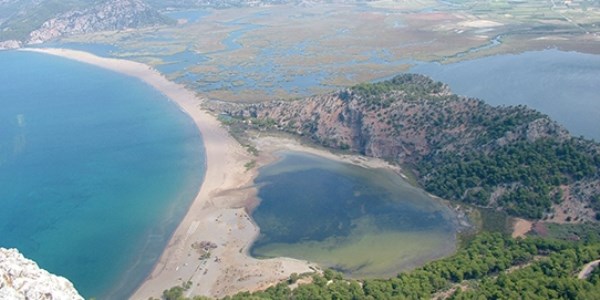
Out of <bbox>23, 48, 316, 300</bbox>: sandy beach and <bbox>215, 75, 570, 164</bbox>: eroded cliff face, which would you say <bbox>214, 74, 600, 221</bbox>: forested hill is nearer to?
<bbox>215, 75, 570, 164</bbox>: eroded cliff face

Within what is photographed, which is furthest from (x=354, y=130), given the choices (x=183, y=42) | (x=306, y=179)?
(x=183, y=42)

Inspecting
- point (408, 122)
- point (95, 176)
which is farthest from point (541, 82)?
point (95, 176)

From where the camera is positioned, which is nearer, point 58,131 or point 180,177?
point 180,177

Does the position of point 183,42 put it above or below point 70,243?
above

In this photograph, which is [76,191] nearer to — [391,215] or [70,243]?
[70,243]

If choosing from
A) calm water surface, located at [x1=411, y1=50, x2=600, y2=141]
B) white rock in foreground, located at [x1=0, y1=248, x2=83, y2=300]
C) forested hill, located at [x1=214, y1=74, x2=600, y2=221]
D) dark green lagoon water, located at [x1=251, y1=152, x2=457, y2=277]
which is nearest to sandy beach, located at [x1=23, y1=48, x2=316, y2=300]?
dark green lagoon water, located at [x1=251, y1=152, x2=457, y2=277]

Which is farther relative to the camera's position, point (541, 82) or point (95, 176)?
point (541, 82)

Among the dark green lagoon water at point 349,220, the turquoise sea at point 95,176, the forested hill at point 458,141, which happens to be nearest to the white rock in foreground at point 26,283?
the turquoise sea at point 95,176

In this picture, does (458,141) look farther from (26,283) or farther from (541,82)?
(26,283)
